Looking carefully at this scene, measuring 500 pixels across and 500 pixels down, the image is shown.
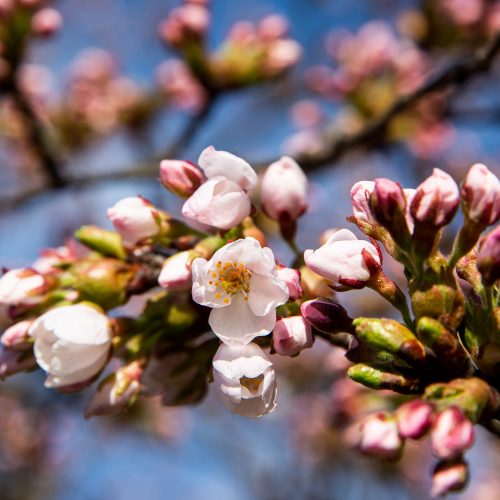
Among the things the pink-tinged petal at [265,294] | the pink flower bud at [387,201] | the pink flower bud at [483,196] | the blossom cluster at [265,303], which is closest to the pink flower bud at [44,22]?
the blossom cluster at [265,303]

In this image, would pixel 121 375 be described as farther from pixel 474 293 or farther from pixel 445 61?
pixel 445 61

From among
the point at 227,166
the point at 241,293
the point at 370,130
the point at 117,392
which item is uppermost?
the point at 227,166

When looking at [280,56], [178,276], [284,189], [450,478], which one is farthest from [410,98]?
[450,478]

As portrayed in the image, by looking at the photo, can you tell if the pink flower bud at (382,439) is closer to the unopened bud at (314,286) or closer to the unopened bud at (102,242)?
the unopened bud at (314,286)

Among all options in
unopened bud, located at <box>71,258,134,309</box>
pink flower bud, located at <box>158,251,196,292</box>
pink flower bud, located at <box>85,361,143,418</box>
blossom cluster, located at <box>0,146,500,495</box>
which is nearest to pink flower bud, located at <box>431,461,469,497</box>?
blossom cluster, located at <box>0,146,500,495</box>

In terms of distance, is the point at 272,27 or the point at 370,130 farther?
the point at 272,27

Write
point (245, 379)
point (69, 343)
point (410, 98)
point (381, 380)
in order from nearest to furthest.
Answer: point (381, 380), point (245, 379), point (69, 343), point (410, 98)

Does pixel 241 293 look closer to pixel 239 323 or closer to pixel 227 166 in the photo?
pixel 239 323

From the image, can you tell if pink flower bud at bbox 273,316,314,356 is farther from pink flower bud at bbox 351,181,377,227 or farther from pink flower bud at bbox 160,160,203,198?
pink flower bud at bbox 160,160,203,198
